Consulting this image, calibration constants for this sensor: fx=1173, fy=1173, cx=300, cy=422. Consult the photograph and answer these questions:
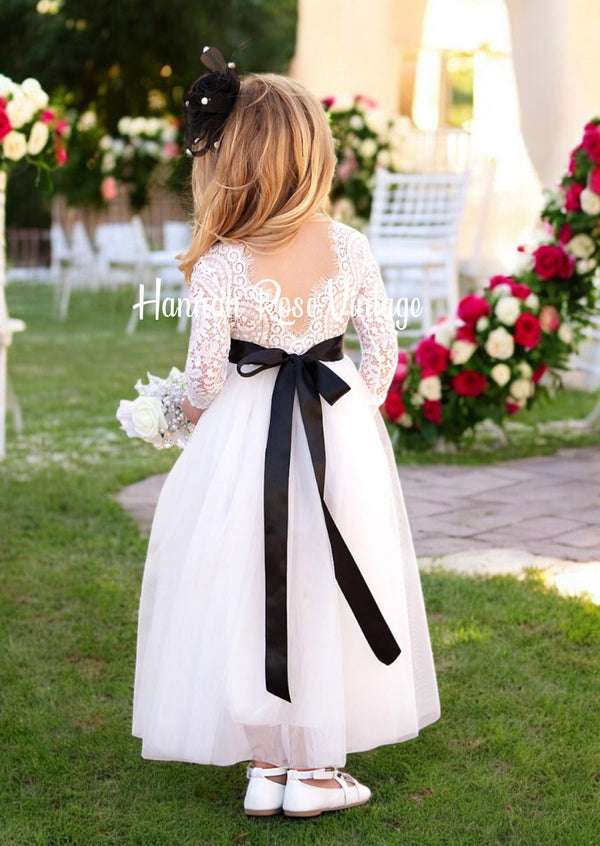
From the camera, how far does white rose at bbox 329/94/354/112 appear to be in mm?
10242

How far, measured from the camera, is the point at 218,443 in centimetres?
227

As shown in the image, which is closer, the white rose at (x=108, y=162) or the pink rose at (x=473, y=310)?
the pink rose at (x=473, y=310)

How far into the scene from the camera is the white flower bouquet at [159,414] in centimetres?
237

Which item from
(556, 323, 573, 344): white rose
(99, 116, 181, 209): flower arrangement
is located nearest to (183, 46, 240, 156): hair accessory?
(556, 323, 573, 344): white rose

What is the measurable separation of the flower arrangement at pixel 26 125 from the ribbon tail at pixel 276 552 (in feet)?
11.3

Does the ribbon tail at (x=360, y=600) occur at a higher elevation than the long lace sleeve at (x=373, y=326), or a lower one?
lower

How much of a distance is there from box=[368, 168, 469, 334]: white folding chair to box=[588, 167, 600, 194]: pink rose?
3.09 metres

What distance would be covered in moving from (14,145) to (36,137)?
5.1 inches

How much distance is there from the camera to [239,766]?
2535mm

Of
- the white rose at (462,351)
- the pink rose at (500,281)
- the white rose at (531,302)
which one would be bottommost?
the white rose at (462,351)

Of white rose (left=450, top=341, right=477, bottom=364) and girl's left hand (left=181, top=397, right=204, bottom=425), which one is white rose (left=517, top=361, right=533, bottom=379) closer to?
white rose (left=450, top=341, right=477, bottom=364)

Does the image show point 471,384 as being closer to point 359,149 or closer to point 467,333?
point 467,333

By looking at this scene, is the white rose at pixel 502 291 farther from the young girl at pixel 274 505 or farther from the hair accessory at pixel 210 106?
the hair accessory at pixel 210 106

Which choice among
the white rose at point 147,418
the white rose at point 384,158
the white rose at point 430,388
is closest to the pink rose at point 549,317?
the white rose at point 430,388
